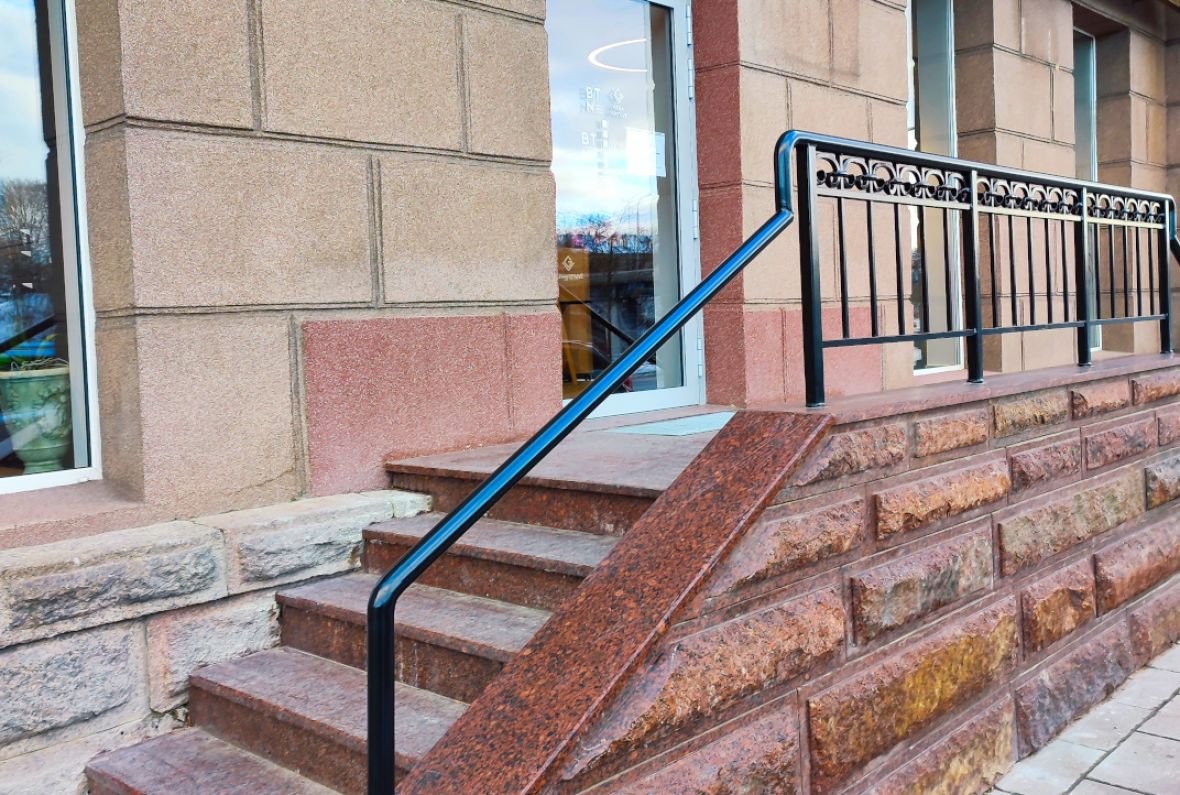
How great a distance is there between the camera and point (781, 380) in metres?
5.86

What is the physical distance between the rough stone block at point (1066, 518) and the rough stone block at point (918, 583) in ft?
0.66

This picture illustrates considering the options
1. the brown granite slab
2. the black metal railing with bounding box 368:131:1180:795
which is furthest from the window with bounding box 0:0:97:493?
the brown granite slab

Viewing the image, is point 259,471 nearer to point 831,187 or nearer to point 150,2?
point 150,2

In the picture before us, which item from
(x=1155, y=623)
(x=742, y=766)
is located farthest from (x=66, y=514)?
(x=1155, y=623)

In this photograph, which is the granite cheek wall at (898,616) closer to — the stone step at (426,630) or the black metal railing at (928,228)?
the black metal railing at (928,228)

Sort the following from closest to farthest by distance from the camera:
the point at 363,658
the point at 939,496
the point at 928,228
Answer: the point at 363,658, the point at 939,496, the point at 928,228

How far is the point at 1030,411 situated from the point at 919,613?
3.63 ft

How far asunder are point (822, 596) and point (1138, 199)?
3.22 m

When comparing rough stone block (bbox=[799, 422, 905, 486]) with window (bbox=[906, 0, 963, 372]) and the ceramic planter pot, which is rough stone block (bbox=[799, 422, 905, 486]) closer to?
the ceramic planter pot

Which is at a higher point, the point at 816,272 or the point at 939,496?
the point at 816,272

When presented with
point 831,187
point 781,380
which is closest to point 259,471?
point 831,187

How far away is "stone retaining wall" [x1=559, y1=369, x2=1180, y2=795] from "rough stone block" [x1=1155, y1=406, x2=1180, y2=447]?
14cm

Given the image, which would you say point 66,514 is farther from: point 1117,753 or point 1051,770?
point 1117,753

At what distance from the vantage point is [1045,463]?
4184 millimetres
